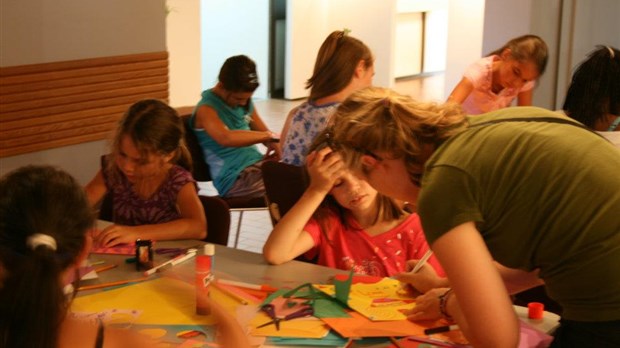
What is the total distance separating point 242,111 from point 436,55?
8.09 m

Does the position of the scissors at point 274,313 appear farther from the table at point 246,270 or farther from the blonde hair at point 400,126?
the blonde hair at point 400,126

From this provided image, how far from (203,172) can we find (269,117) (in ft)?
14.1

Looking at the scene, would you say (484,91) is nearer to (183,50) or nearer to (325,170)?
(325,170)

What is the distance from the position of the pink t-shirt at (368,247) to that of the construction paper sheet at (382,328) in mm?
435

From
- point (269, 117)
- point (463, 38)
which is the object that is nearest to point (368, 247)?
point (269, 117)

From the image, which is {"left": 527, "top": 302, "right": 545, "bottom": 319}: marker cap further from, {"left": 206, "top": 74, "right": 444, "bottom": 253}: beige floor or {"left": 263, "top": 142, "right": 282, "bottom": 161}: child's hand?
{"left": 263, "top": 142, "right": 282, "bottom": 161}: child's hand

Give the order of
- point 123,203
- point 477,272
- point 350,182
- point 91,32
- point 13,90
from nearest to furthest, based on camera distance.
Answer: point 477,272 → point 350,182 → point 123,203 → point 13,90 → point 91,32

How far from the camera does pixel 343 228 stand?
7.89 feet

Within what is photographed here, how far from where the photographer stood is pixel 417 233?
2400mm

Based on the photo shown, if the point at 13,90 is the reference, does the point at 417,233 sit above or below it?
below

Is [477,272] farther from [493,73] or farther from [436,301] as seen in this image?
[493,73]

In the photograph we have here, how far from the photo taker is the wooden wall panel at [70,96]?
3488mm

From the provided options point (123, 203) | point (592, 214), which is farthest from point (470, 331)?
point (123, 203)

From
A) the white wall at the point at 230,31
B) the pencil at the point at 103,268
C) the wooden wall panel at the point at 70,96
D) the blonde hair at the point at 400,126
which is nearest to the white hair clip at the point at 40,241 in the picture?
the blonde hair at the point at 400,126
